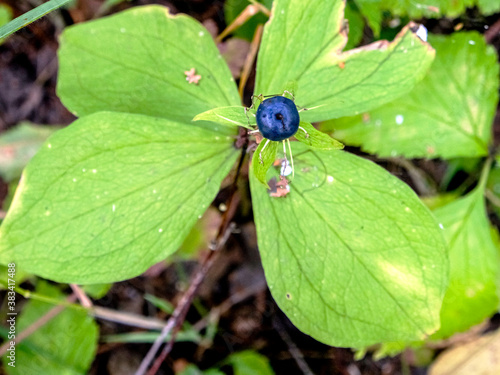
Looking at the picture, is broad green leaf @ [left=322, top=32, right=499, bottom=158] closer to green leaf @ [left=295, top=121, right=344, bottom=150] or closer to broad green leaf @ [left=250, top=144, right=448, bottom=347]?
broad green leaf @ [left=250, top=144, right=448, bottom=347]

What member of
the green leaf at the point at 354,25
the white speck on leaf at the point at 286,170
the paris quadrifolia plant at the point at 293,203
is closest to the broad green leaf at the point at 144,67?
the paris quadrifolia plant at the point at 293,203

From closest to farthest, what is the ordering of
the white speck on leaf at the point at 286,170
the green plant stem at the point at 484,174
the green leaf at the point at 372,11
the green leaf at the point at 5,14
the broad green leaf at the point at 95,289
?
the white speck on leaf at the point at 286,170 → the green leaf at the point at 372,11 → the green plant stem at the point at 484,174 → the broad green leaf at the point at 95,289 → the green leaf at the point at 5,14

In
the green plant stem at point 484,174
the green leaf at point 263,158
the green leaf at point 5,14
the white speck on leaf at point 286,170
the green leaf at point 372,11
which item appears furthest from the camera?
the green leaf at point 5,14

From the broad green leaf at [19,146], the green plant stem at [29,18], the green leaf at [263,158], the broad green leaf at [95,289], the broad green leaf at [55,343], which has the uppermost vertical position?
the broad green leaf at [19,146]

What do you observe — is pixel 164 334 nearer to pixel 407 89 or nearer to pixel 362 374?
pixel 362 374

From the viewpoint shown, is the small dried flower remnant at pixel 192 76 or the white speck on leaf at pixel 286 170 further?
the small dried flower remnant at pixel 192 76

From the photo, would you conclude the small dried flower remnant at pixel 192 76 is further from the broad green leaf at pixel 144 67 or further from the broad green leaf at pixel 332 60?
the broad green leaf at pixel 332 60

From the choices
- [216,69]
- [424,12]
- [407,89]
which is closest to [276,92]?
[216,69]

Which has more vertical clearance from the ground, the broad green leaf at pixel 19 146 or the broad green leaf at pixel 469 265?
the broad green leaf at pixel 19 146
